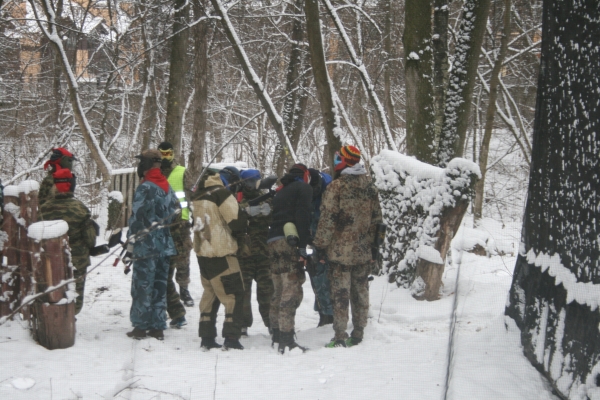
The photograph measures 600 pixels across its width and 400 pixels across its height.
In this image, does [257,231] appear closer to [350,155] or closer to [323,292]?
[323,292]

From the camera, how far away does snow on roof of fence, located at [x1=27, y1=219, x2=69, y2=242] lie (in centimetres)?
430

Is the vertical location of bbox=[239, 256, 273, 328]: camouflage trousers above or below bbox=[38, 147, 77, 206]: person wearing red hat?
below

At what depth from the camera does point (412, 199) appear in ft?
22.1

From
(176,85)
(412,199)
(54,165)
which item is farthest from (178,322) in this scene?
(176,85)

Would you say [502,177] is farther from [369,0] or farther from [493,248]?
[493,248]

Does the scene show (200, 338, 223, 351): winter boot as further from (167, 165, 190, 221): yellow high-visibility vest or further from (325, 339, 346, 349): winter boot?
(167, 165, 190, 221): yellow high-visibility vest

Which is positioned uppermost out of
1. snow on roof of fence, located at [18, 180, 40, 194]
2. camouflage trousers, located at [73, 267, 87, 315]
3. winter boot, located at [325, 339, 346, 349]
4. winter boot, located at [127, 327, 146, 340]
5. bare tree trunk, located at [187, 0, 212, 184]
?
bare tree trunk, located at [187, 0, 212, 184]

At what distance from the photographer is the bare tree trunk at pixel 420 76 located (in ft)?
24.7

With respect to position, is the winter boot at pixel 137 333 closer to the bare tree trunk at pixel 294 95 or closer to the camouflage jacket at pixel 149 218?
the camouflage jacket at pixel 149 218

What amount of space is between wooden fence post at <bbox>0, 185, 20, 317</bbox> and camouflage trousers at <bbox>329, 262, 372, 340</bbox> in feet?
9.12

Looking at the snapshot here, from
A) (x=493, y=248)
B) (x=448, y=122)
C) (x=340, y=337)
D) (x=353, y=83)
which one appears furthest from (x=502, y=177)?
(x=340, y=337)

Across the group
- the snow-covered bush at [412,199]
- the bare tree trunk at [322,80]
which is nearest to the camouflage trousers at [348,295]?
the snow-covered bush at [412,199]

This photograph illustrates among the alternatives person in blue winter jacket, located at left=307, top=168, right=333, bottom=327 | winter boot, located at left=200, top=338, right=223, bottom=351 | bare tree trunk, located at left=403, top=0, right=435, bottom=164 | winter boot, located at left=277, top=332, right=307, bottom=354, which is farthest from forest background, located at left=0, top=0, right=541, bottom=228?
winter boot, located at left=200, top=338, right=223, bottom=351

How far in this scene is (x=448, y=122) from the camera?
771 cm
